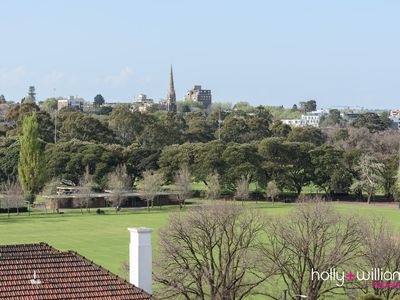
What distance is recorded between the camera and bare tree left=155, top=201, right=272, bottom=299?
29.4 metres

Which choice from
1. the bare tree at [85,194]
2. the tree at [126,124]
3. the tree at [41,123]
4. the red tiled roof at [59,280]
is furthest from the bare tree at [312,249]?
the tree at [126,124]

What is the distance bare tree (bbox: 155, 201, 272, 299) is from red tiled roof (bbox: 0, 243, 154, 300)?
10.2m

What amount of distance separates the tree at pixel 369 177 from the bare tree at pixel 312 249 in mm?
53070

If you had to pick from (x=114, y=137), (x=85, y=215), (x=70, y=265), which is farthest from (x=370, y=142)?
(x=70, y=265)

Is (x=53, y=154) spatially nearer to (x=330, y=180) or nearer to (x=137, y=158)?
(x=137, y=158)

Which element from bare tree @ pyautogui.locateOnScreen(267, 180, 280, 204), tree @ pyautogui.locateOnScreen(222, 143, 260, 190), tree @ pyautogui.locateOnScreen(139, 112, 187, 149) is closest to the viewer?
bare tree @ pyautogui.locateOnScreen(267, 180, 280, 204)

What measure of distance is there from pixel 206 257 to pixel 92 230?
30.3 m

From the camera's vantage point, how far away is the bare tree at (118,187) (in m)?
76.2

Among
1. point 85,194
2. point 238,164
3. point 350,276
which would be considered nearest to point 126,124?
point 238,164

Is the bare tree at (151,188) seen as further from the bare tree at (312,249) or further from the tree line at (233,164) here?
the bare tree at (312,249)

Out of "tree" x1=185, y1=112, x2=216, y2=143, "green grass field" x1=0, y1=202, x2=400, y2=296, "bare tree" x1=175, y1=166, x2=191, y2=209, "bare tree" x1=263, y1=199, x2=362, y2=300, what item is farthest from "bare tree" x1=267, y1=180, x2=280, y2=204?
"bare tree" x1=263, y1=199, x2=362, y2=300

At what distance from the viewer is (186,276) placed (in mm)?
30297

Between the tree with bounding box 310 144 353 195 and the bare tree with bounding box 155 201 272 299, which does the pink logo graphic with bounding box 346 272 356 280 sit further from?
the tree with bounding box 310 144 353 195

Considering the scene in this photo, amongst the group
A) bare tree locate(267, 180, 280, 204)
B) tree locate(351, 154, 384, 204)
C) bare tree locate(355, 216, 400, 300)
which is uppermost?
tree locate(351, 154, 384, 204)
